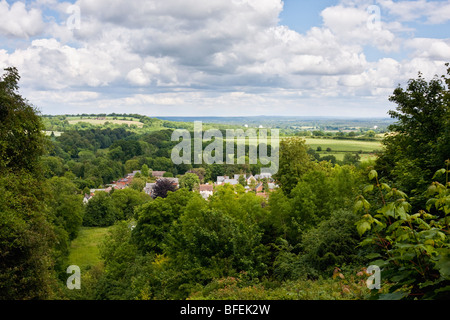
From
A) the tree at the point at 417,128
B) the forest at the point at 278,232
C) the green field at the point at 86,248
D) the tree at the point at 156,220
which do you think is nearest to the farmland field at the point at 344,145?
the green field at the point at 86,248

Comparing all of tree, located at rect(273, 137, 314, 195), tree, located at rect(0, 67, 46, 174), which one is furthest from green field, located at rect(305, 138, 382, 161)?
tree, located at rect(0, 67, 46, 174)

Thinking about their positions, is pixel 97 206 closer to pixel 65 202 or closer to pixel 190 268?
pixel 65 202

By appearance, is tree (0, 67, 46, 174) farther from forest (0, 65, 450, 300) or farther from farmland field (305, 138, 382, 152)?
farmland field (305, 138, 382, 152)

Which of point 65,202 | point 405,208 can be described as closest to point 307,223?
point 405,208

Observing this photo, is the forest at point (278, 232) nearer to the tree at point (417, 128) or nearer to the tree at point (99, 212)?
the tree at point (417, 128)

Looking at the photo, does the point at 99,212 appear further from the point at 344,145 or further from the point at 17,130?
the point at 344,145

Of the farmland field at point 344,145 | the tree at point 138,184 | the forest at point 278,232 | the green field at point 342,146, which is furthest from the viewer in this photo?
the tree at point 138,184

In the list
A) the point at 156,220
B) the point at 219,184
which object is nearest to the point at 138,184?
the point at 219,184
